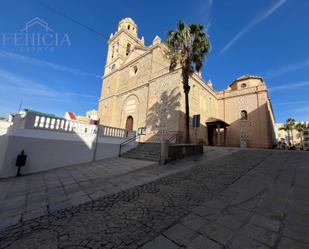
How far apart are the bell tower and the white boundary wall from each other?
18146mm

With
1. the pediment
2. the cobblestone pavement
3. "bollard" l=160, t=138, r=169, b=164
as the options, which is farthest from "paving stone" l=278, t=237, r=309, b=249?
the pediment

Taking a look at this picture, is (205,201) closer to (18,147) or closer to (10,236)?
(10,236)

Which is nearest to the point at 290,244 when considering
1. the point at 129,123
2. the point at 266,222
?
the point at 266,222

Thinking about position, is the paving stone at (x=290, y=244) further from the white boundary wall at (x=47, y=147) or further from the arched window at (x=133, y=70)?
the arched window at (x=133, y=70)

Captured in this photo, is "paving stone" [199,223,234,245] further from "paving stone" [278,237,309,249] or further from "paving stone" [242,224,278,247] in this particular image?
"paving stone" [278,237,309,249]

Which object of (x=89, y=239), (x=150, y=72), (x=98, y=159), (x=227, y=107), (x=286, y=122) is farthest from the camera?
(x=286, y=122)

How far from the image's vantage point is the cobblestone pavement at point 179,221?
1.88 meters

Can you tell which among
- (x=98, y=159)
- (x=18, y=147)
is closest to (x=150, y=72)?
(x=98, y=159)

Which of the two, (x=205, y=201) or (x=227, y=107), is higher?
(x=227, y=107)

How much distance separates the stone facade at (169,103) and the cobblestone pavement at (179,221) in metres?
10.4

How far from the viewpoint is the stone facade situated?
15.2 m

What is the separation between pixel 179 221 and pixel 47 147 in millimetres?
6635

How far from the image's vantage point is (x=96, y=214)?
8.36 feet

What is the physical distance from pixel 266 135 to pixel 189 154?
12.7 meters
